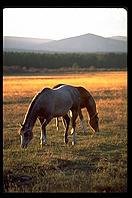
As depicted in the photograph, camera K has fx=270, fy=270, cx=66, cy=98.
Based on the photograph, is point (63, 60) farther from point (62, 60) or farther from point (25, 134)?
point (25, 134)

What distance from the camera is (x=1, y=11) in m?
4.14

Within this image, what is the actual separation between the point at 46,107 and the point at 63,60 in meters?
51.1

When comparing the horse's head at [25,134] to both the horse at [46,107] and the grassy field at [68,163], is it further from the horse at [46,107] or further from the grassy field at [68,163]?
the grassy field at [68,163]

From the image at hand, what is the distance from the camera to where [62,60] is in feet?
190

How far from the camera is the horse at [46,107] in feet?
23.7

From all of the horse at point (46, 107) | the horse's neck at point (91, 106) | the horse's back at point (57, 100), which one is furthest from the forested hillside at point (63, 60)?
the horse at point (46, 107)

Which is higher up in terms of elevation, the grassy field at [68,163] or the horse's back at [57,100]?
the horse's back at [57,100]

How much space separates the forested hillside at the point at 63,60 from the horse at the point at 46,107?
37371mm

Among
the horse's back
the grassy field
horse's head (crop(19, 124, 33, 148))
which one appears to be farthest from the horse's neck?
horse's head (crop(19, 124, 33, 148))

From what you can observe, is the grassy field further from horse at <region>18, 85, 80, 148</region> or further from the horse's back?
the horse's back
